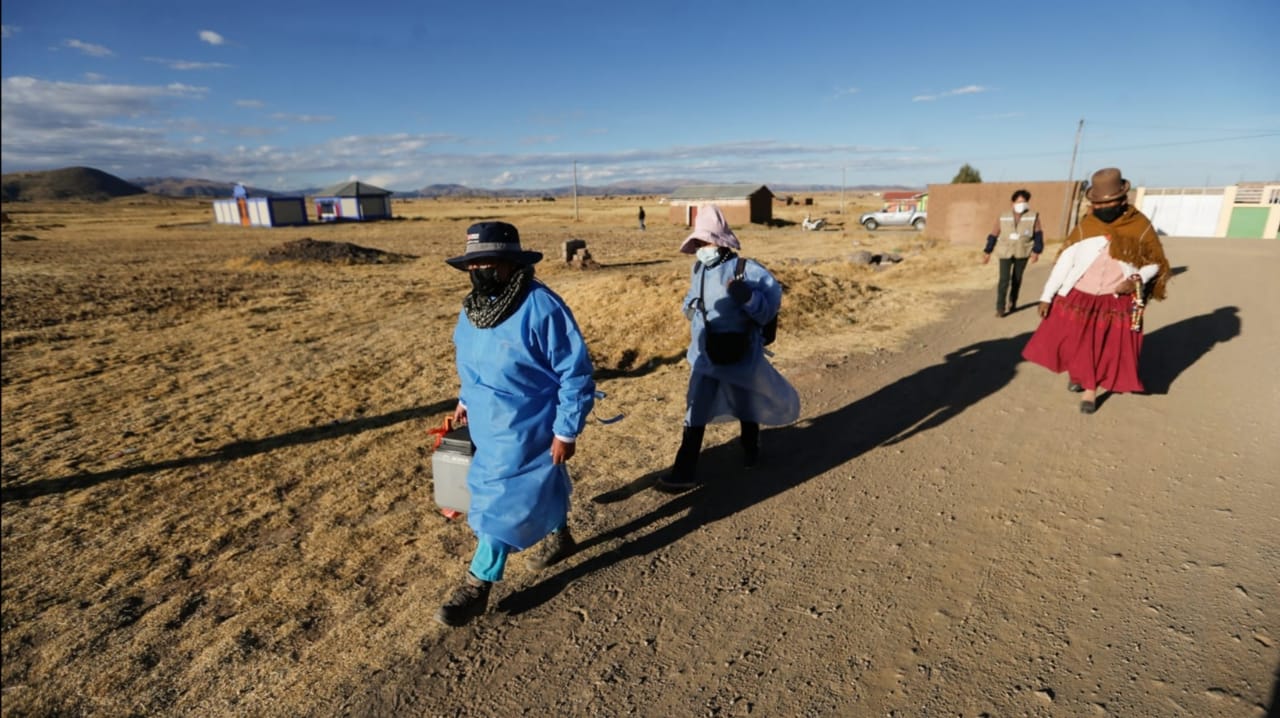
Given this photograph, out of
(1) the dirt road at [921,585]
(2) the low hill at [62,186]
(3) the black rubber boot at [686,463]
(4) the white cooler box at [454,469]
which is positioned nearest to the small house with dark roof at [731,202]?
(1) the dirt road at [921,585]

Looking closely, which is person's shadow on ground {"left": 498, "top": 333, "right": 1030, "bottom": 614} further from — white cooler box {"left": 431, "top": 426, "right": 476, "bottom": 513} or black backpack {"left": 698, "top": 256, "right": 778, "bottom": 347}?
black backpack {"left": 698, "top": 256, "right": 778, "bottom": 347}

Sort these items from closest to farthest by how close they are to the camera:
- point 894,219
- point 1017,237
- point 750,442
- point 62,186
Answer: point 750,442, point 1017,237, point 894,219, point 62,186

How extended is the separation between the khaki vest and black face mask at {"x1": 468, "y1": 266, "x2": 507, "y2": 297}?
832cm

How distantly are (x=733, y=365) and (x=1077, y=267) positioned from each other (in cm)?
321

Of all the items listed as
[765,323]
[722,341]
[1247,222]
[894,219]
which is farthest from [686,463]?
[894,219]

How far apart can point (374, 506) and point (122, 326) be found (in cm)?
976

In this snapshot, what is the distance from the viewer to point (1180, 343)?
704 cm

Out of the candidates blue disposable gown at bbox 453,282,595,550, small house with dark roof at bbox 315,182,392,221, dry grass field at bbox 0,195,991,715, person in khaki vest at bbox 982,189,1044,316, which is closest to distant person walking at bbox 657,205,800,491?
dry grass field at bbox 0,195,991,715

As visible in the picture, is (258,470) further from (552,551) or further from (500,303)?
(500,303)

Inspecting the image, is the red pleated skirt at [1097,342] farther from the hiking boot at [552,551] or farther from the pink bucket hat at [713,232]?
the hiking boot at [552,551]

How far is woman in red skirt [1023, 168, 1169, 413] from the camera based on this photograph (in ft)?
16.0

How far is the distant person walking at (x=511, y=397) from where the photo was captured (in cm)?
264

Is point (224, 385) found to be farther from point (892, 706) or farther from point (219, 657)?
point (892, 706)

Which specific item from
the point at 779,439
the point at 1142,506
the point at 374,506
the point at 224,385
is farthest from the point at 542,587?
the point at 224,385
